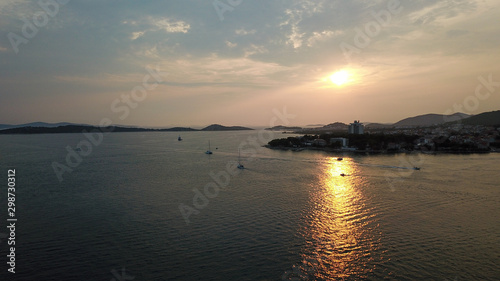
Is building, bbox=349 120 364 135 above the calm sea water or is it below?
above

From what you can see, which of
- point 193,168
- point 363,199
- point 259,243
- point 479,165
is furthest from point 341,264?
point 479,165

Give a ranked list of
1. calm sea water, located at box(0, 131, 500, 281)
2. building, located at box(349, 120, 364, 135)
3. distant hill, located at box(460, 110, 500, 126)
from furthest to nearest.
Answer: distant hill, located at box(460, 110, 500, 126)
building, located at box(349, 120, 364, 135)
calm sea water, located at box(0, 131, 500, 281)

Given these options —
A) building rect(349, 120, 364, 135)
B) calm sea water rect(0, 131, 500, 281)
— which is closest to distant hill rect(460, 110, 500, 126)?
building rect(349, 120, 364, 135)

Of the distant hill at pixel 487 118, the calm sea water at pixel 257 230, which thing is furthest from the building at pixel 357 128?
the calm sea water at pixel 257 230

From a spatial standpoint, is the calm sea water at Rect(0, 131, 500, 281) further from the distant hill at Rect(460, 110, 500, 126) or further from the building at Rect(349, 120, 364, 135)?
the distant hill at Rect(460, 110, 500, 126)

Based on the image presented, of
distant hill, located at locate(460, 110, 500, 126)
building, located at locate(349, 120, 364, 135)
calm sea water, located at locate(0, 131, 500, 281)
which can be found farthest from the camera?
distant hill, located at locate(460, 110, 500, 126)

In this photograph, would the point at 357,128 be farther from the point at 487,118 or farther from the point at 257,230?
the point at 257,230

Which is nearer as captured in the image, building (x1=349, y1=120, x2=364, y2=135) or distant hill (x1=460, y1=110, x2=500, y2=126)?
building (x1=349, y1=120, x2=364, y2=135)

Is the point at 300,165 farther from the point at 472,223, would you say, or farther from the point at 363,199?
the point at 472,223
